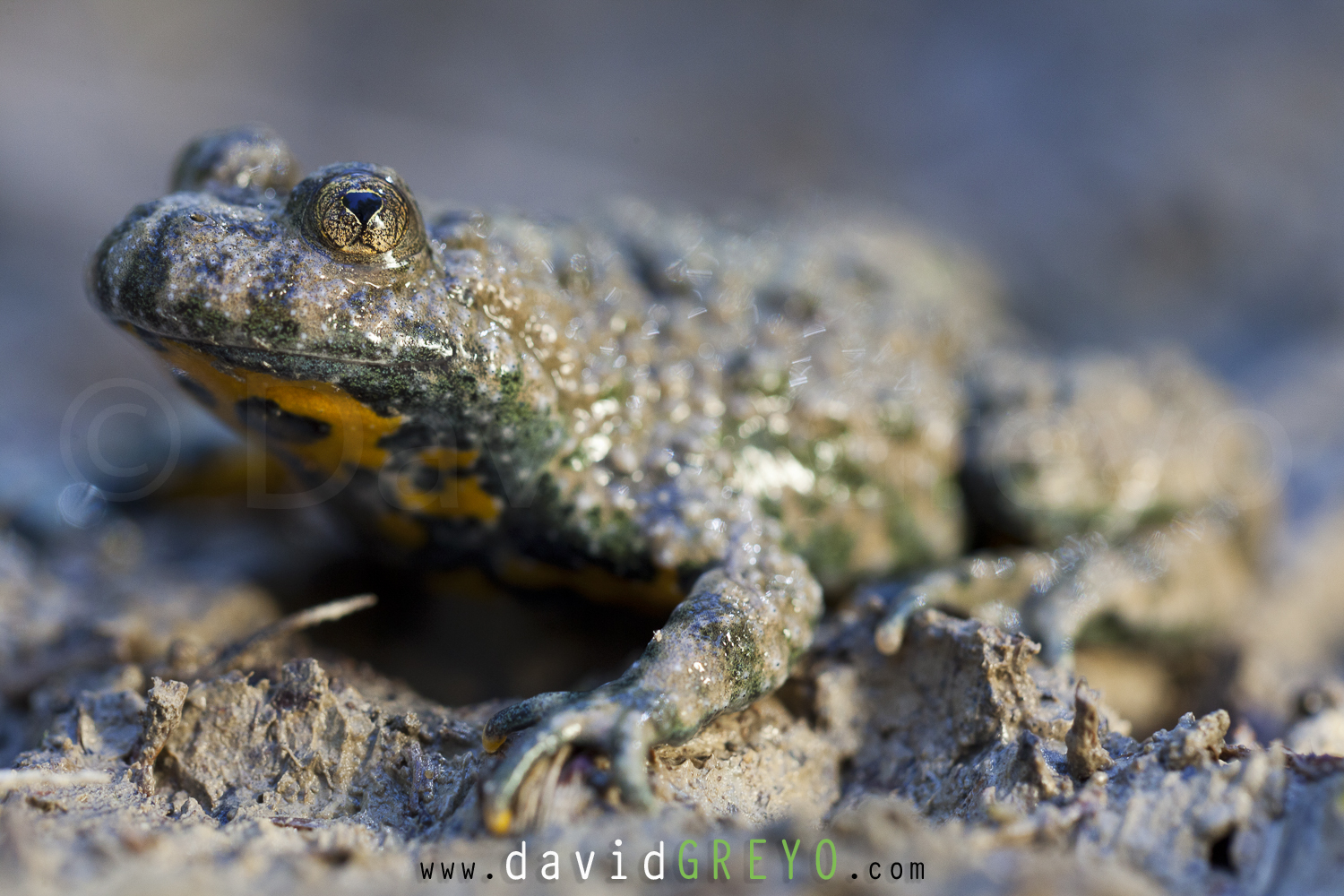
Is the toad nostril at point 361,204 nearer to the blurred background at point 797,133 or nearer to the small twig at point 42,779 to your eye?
the small twig at point 42,779

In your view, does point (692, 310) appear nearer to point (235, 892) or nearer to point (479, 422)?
point (479, 422)

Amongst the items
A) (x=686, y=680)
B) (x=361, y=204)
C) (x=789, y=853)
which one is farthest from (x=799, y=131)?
(x=789, y=853)

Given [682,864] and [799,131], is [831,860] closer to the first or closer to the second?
[682,864]

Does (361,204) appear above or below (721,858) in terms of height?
above

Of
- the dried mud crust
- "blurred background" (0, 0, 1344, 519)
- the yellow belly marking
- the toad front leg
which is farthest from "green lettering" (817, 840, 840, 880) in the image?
"blurred background" (0, 0, 1344, 519)

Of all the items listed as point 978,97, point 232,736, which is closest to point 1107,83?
point 978,97

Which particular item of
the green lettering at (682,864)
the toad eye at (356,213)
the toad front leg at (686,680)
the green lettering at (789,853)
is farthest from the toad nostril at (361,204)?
the green lettering at (789,853)
